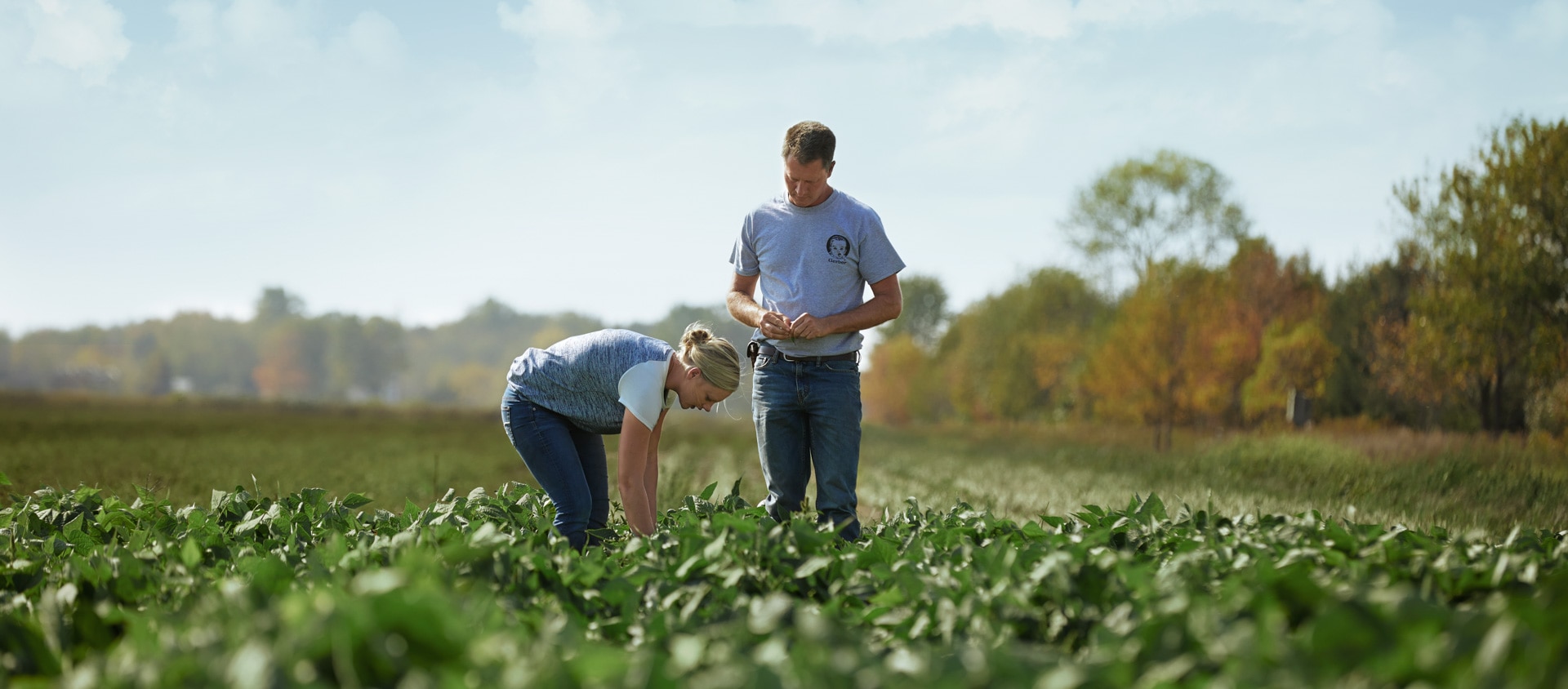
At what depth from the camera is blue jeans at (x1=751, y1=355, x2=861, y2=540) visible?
4.34 meters

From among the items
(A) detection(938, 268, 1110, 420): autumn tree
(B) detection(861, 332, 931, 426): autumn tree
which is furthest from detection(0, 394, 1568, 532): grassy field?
(B) detection(861, 332, 931, 426): autumn tree

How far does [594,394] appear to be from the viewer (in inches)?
158

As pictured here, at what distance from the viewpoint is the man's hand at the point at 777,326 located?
13.9 feet

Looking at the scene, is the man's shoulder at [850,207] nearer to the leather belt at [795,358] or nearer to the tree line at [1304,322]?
the leather belt at [795,358]

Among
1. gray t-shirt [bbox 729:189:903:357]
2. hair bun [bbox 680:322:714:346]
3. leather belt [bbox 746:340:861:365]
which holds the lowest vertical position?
leather belt [bbox 746:340:861:365]

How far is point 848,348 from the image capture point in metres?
4.39

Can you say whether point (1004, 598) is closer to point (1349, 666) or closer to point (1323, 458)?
point (1349, 666)

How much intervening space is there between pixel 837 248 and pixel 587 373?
131cm

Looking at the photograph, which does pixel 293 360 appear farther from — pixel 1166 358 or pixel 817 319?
pixel 817 319

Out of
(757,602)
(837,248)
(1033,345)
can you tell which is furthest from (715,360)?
(1033,345)

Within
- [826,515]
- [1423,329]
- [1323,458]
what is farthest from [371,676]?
[1423,329]

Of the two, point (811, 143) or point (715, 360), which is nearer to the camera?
point (715, 360)

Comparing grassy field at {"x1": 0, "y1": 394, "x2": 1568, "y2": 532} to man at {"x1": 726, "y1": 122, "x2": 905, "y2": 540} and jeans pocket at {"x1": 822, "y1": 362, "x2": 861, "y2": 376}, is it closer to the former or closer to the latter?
man at {"x1": 726, "y1": 122, "x2": 905, "y2": 540}

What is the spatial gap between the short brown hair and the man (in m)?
0.07
